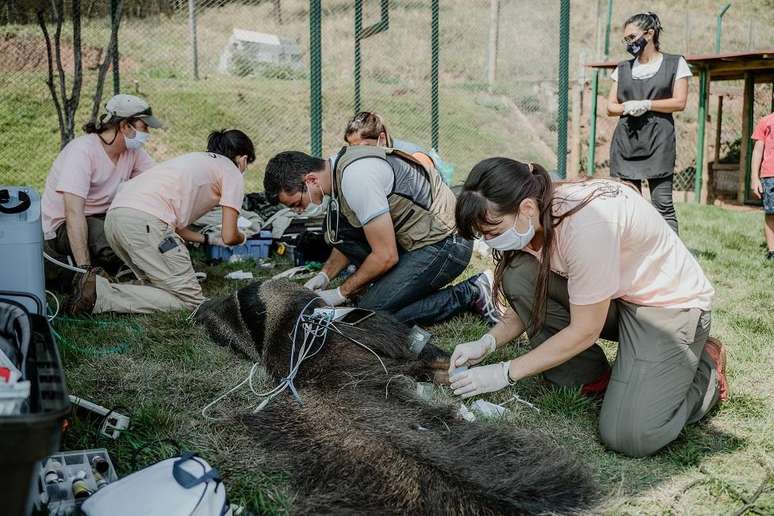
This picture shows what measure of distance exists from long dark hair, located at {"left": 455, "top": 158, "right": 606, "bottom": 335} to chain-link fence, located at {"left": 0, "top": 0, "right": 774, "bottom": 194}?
16.9 feet

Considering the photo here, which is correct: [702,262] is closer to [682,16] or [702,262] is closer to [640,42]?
[640,42]

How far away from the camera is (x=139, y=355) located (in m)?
3.82

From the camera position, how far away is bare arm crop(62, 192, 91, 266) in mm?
4852

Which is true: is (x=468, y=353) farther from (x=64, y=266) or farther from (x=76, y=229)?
(x=76, y=229)

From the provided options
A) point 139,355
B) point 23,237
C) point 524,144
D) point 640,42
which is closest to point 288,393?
point 139,355

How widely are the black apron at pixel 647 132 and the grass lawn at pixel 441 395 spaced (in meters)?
1.45

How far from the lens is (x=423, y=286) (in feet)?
14.4

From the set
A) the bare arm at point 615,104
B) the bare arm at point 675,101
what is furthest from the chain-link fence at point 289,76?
the bare arm at point 675,101

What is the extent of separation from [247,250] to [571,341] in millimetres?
3708

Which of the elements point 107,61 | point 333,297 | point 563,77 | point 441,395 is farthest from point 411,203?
point 563,77

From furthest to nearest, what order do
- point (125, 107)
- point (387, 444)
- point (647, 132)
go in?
point (647, 132)
point (125, 107)
point (387, 444)

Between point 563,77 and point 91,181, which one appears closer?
point 91,181

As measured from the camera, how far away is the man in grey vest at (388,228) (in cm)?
409

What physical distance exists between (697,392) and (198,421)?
6.27 ft
